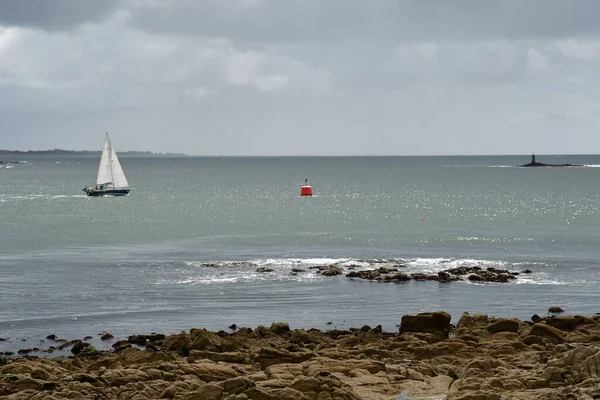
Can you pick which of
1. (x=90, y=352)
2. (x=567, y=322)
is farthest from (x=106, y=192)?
(x=567, y=322)

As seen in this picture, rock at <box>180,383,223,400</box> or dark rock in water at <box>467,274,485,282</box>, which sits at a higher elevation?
rock at <box>180,383,223,400</box>

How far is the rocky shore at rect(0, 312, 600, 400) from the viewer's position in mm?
22812

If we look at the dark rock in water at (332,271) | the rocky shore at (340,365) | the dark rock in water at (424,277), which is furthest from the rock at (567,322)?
the dark rock in water at (332,271)

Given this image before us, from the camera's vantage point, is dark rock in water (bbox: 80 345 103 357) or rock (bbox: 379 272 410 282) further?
rock (bbox: 379 272 410 282)

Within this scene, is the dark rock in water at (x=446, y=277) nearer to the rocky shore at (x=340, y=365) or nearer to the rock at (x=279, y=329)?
the rocky shore at (x=340, y=365)

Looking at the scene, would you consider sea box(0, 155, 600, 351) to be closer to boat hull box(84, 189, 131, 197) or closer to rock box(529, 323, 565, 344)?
rock box(529, 323, 565, 344)

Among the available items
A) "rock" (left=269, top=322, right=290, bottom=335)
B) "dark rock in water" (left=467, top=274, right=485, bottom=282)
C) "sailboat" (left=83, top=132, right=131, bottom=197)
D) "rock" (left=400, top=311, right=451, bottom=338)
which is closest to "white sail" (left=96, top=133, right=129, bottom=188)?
"sailboat" (left=83, top=132, right=131, bottom=197)

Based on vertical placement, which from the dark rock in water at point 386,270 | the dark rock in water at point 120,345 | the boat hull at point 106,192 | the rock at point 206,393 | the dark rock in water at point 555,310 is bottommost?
the dark rock in water at point 120,345

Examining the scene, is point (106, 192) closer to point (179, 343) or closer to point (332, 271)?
point (332, 271)

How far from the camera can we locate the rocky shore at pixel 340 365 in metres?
22.8

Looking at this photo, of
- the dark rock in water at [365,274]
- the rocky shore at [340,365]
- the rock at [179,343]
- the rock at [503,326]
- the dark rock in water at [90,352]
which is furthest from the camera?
the dark rock in water at [365,274]

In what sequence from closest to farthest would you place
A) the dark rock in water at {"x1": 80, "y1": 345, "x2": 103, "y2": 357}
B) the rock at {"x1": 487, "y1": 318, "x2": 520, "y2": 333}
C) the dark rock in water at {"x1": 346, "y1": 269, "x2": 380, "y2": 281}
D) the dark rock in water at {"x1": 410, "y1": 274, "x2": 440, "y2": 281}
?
the dark rock in water at {"x1": 80, "y1": 345, "x2": 103, "y2": 357}
the rock at {"x1": 487, "y1": 318, "x2": 520, "y2": 333}
the dark rock in water at {"x1": 410, "y1": 274, "x2": 440, "y2": 281}
the dark rock in water at {"x1": 346, "y1": 269, "x2": 380, "y2": 281}

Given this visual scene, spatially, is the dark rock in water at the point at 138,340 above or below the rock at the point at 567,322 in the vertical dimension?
below

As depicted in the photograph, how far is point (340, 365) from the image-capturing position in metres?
26.5
